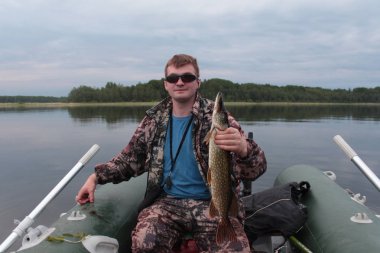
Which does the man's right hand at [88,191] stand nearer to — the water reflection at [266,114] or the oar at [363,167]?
the oar at [363,167]

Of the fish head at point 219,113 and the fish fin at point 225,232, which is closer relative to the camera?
the fish head at point 219,113

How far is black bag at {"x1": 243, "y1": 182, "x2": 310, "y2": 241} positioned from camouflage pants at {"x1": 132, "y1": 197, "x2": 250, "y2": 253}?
0.79m

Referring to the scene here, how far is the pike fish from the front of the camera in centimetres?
269

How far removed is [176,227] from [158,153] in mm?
685

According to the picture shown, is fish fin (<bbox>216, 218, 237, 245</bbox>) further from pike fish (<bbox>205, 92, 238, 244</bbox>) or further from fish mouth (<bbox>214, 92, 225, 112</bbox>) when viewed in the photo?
fish mouth (<bbox>214, 92, 225, 112</bbox>)

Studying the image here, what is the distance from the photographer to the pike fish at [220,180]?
2.69m

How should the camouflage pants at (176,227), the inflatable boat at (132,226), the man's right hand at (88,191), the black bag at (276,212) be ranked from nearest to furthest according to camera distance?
the inflatable boat at (132,226)
the camouflage pants at (176,227)
the man's right hand at (88,191)
the black bag at (276,212)

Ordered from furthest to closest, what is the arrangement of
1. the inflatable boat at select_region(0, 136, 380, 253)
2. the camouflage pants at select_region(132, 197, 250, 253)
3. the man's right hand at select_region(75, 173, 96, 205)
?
the man's right hand at select_region(75, 173, 96, 205)
the camouflage pants at select_region(132, 197, 250, 253)
the inflatable boat at select_region(0, 136, 380, 253)

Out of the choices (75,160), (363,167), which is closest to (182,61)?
(363,167)

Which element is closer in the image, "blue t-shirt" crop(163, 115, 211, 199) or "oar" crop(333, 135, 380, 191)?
"blue t-shirt" crop(163, 115, 211, 199)

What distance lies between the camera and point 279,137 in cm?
2038

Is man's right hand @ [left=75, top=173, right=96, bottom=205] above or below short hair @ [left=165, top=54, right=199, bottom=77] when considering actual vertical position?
below

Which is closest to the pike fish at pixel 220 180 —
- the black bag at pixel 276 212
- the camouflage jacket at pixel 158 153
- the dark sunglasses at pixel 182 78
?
the camouflage jacket at pixel 158 153

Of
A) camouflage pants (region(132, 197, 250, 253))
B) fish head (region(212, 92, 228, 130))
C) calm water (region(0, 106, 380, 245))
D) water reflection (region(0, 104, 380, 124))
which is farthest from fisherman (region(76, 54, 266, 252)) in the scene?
water reflection (region(0, 104, 380, 124))
